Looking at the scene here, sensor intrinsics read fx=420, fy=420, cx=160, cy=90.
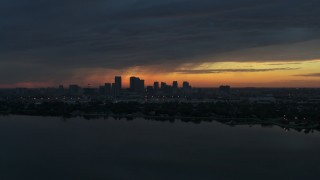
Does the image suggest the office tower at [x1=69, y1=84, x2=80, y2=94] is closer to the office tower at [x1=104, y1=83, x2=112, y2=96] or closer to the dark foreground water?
the office tower at [x1=104, y1=83, x2=112, y2=96]

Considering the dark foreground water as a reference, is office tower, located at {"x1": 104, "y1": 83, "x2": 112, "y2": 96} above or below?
above

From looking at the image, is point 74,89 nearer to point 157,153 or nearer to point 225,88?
point 225,88

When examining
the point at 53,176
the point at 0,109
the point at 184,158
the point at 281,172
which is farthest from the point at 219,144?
the point at 0,109

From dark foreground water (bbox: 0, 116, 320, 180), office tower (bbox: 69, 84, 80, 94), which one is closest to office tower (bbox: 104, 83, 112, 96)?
office tower (bbox: 69, 84, 80, 94)

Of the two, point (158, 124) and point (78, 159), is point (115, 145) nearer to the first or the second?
point (78, 159)

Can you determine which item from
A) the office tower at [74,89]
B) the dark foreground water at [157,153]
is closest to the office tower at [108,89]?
the office tower at [74,89]

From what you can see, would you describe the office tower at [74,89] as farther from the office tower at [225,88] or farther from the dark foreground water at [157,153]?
the dark foreground water at [157,153]

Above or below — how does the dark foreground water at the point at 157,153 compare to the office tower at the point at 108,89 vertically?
below

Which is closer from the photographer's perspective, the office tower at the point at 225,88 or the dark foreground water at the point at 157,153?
the dark foreground water at the point at 157,153
